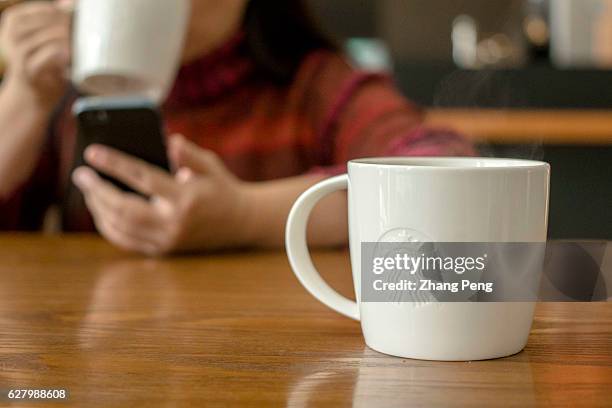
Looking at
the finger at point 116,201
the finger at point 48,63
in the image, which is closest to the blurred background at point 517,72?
the finger at point 48,63

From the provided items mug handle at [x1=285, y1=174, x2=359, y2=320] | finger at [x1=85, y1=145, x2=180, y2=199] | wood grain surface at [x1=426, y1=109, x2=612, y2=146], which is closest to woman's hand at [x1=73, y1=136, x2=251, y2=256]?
finger at [x1=85, y1=145, x2=180, y2=199]

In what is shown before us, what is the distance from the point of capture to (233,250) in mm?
854

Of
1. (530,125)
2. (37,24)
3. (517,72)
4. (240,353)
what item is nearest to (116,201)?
(37,24)

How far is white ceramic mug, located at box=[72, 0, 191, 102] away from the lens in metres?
0.80

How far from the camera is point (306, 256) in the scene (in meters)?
0.47

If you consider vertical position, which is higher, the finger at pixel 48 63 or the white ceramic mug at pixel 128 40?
the white ceramic mug at pixel 128 40

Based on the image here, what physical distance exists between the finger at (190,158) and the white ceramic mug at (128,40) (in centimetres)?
9

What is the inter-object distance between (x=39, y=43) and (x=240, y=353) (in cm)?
65

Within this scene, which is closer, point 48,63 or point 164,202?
point 164,202

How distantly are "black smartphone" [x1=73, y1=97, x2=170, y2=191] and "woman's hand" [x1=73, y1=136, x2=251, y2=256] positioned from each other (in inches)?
0.4

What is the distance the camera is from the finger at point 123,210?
795mm

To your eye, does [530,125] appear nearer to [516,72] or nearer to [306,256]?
[516,72]

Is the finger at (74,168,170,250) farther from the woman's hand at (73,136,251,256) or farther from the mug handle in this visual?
the mug handle

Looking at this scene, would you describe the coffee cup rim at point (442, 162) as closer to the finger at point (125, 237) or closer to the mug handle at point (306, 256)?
the mug handle at point (306, 256)
